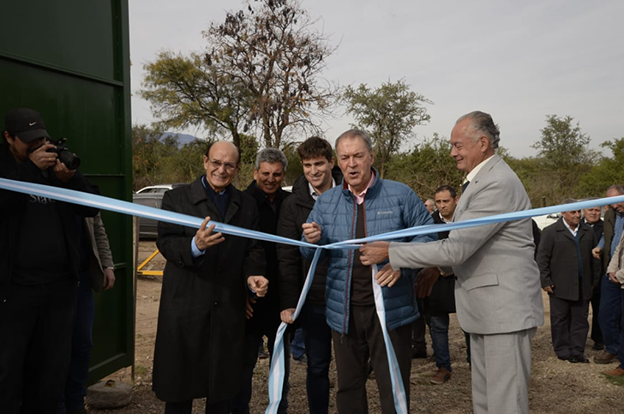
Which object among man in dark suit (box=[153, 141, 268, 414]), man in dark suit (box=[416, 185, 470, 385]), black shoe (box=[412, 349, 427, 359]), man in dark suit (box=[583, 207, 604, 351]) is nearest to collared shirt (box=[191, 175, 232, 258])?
man in dark suit (box=[153, 141, 268, 414])

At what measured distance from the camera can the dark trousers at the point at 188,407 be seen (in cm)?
315

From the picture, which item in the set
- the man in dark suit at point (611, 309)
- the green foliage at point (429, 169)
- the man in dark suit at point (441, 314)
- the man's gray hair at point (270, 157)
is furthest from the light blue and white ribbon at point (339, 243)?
the green foliage at point (429, 169)

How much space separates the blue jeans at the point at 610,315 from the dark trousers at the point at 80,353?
574cm

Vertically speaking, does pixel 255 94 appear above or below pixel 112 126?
above

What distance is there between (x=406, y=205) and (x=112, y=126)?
9.97 ft

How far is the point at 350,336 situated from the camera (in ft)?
10.2

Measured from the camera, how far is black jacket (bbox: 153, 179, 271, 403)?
3053mm

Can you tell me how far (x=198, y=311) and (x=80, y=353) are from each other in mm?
1521

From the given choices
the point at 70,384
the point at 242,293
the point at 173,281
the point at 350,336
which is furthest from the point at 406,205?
the point at 70,384

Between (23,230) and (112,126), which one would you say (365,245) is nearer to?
(23,230)

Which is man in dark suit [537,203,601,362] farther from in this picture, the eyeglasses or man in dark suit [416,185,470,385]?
the eyeglasses

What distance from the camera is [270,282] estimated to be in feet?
12.3

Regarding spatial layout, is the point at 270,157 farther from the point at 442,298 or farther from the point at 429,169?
the point at 429,169

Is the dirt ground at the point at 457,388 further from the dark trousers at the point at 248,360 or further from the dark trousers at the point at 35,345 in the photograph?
the dark trousers at the point at 35,345
